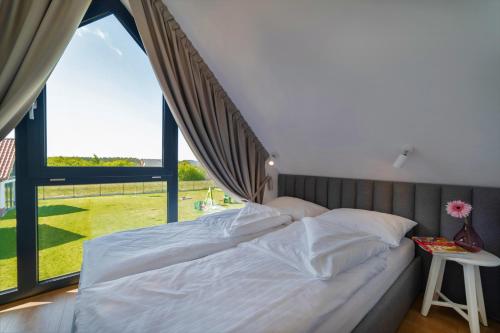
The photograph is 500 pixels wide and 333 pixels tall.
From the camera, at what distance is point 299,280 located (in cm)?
120

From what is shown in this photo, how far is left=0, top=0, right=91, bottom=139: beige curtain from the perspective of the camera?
1.60 m

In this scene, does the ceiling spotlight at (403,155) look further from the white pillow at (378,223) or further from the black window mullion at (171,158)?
the black window mullion at (171,158)

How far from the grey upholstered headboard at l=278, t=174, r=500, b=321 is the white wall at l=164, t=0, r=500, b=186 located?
10 centimetres

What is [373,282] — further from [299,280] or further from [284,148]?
[284,148]

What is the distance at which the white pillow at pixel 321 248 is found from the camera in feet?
4.16

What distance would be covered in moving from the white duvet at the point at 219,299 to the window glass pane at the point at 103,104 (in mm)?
1605

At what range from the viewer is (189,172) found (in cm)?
294

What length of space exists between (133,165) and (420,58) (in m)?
2.69

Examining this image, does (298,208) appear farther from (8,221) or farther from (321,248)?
(8,221)

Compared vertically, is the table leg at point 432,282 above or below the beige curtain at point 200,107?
below

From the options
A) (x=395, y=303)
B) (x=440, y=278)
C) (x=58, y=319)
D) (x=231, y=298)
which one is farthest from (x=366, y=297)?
(x=58, y=319)

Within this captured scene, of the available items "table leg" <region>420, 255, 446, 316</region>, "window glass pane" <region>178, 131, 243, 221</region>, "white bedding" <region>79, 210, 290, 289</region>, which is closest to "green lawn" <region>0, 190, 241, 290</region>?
"window glass pane" <region>178, 131, 243, 221</region>

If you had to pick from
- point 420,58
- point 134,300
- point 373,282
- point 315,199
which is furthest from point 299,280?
point 315,199

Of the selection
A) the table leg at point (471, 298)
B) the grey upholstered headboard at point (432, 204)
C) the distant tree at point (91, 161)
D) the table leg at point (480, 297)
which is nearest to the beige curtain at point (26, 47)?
the distant tree at point (91, 161)
